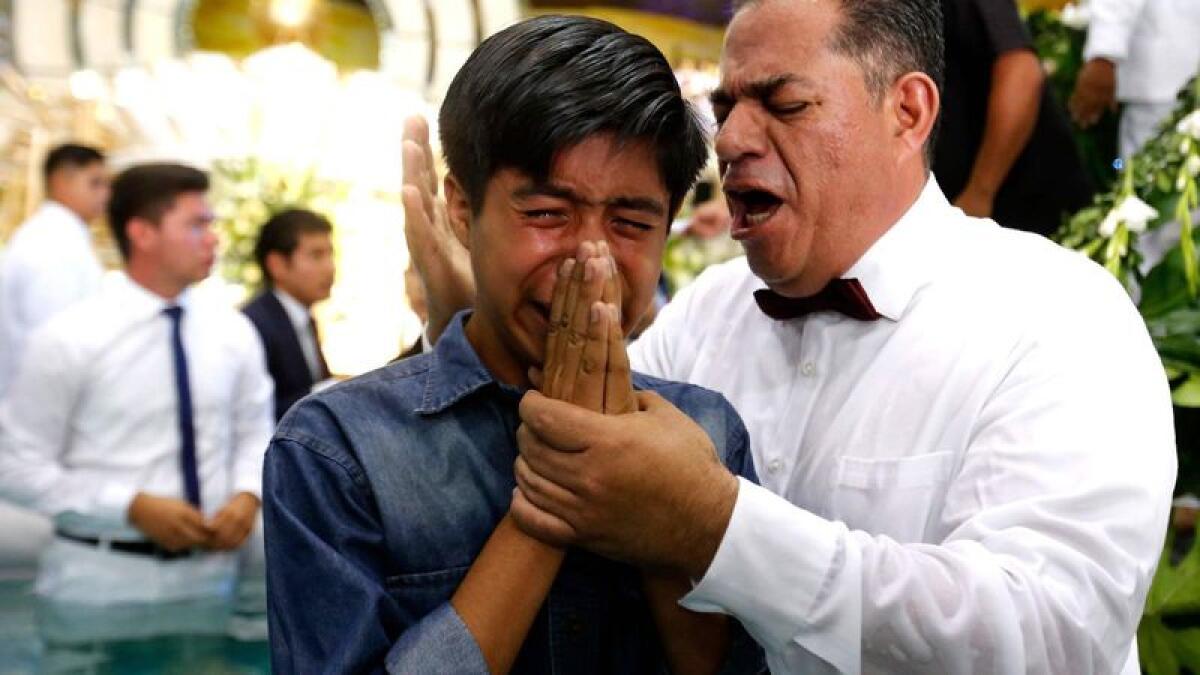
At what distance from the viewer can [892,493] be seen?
222cm

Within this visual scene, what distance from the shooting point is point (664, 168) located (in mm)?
1869

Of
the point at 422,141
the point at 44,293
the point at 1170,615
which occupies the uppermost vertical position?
the point at 422,141

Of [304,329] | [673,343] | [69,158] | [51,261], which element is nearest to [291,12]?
[69,158]

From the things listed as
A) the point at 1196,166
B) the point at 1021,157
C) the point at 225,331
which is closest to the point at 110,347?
the point at 225,331

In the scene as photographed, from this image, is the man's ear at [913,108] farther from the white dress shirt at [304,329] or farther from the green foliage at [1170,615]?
the white dress shirt at [304,329]

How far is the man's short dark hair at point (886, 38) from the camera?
239 centimetres

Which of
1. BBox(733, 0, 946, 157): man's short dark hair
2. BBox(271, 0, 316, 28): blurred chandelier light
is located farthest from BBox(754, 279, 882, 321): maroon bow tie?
BBox(271, 0, 316, 28): blurred chandelier light

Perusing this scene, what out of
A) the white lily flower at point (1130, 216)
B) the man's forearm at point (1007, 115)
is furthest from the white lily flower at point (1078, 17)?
the white lily flower at point (1130, 216)

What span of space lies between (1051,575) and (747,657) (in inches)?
15.1

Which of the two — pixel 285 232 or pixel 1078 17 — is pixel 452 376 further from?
pixel 285 232

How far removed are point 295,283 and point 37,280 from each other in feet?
6.17

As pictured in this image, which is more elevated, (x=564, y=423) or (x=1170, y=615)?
(x=564, y=423)

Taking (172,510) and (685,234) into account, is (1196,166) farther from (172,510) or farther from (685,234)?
(172,510)

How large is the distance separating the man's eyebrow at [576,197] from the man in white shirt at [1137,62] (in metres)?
3.70
